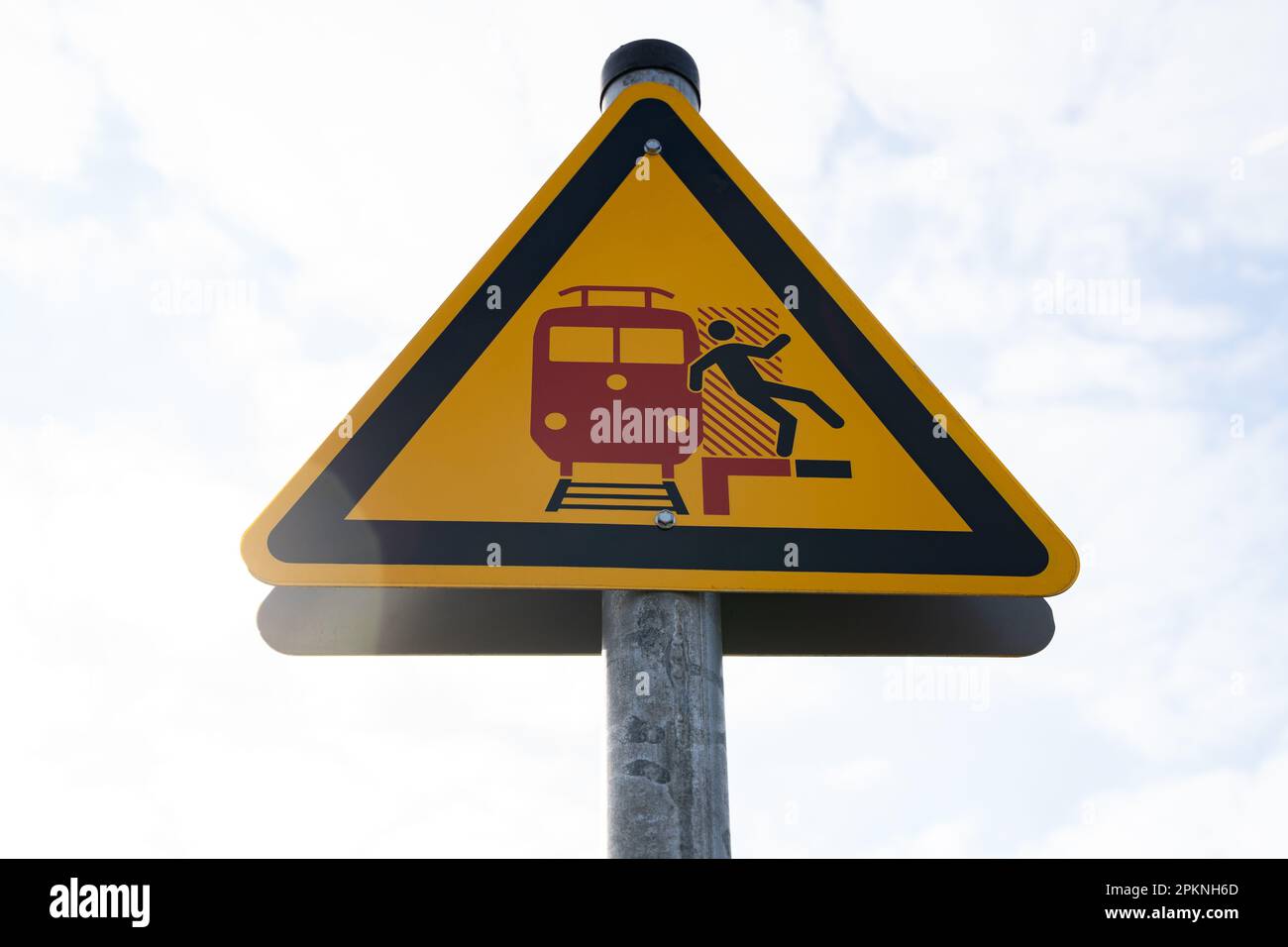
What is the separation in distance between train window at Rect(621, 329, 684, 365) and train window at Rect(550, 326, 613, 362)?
24 mm

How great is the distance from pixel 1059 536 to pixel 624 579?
603 mm

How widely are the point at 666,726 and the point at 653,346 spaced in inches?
22.0

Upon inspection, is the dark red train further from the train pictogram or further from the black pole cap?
the black pole cap

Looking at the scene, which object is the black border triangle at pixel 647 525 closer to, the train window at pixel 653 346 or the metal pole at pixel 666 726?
the metal pole at pixel 666 726

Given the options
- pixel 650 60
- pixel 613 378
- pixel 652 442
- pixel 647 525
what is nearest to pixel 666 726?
pixel 647 525

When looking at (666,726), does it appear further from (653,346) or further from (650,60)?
(650,60)

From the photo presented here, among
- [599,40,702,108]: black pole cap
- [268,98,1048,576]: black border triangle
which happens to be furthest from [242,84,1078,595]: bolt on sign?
[599,40,702,108]: black pole cap

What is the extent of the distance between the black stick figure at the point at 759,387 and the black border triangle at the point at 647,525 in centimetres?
7

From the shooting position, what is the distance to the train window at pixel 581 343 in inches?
63.5

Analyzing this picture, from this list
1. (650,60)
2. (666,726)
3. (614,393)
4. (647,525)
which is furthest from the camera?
(650,60)

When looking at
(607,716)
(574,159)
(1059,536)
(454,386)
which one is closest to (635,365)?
(454,386)

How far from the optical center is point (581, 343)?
1.62 m

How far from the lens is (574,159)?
1.79 m

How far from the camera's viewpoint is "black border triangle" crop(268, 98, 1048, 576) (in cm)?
147
